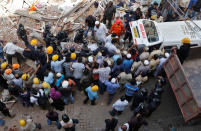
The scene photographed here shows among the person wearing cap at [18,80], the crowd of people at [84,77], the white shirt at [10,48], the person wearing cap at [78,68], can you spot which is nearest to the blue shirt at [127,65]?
the crowd of people at [84,77]

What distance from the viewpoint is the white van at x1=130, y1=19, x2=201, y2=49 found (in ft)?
30.1

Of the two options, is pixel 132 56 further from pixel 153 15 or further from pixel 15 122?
pixel 15 122

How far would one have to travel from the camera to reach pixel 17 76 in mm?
7199

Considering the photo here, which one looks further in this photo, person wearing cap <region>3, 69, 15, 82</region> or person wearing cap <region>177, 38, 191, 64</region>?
person wearing cap <region>177, 38, 191, 64</region>

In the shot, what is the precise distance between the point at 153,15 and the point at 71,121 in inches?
315

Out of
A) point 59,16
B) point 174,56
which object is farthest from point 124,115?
point 59,16

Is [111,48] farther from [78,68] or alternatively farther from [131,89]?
[131,89]

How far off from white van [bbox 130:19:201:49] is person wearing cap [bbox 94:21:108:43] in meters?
1.57

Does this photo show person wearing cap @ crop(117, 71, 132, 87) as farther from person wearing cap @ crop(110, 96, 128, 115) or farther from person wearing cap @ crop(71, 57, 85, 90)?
person wearing cap @ crop(71, 57, 85, 90)

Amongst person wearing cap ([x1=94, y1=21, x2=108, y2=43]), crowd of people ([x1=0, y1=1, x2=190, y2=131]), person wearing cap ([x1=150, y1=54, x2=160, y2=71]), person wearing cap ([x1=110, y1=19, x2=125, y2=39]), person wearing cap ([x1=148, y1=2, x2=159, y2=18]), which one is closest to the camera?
crowd of people ([x1=0, y1=1, x2=190, y2=131])

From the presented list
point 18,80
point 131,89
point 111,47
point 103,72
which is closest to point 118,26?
point 111,47

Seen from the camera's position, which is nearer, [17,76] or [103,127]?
[17,76]

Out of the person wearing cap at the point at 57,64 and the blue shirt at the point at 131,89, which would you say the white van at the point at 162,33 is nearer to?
the blue shirt at the point at 131,89

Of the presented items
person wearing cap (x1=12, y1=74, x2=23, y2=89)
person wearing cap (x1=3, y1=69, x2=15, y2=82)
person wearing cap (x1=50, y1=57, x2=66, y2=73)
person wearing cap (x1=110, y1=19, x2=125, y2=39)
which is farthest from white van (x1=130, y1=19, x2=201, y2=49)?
person wearing cap (x1=3, y1=69, x2=15, y2=82)
